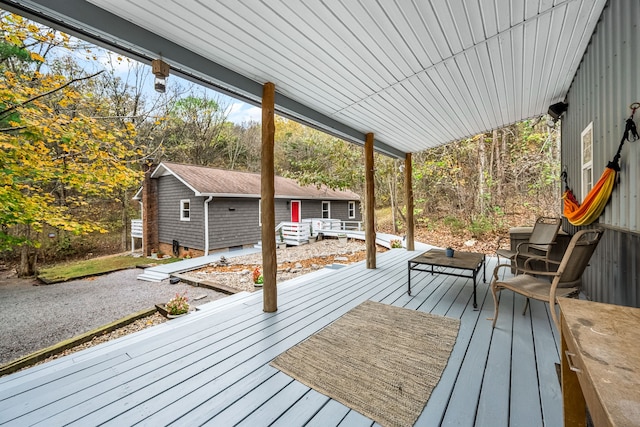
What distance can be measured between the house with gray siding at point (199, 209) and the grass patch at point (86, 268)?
1098 mm

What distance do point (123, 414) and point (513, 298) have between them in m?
4.16

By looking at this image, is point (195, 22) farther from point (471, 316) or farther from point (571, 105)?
point (571, 105)

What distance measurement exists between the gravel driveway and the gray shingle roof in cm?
364

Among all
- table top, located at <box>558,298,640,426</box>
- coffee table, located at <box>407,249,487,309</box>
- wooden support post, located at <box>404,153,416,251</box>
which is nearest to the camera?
table top, located at <box>558,298,640,426</box>

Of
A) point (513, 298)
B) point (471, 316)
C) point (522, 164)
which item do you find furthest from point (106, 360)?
point (522, 164)

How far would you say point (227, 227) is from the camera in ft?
31.6

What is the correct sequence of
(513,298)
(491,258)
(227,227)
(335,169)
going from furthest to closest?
1. (335,169)
2. (227,227)
3. (491,258)
4. (513,298)

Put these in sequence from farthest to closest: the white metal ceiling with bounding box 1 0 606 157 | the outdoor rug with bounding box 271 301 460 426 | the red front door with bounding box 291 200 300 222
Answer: the red front door with bounding box 291 200 300 222 → the white metal ceiling with bounding box 1 0 606 157 → the outdoor rug with bounding box 271 301 460 426

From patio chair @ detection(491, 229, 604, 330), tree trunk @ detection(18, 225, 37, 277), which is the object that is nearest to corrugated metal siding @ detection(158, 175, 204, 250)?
tree trunk @ detection(18, 225, 37, 277)

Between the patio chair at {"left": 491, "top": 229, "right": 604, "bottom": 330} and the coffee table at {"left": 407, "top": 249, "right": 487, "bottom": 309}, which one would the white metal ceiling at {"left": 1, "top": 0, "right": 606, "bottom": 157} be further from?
the coffee table at {"left": 407, "top": 249, "right": 487, "bottom": 309}

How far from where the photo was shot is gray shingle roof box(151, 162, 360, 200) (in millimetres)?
9048

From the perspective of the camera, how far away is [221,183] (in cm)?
998

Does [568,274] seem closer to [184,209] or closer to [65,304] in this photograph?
[65,304]

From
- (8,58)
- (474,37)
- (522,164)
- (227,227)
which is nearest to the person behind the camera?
(474,37)
